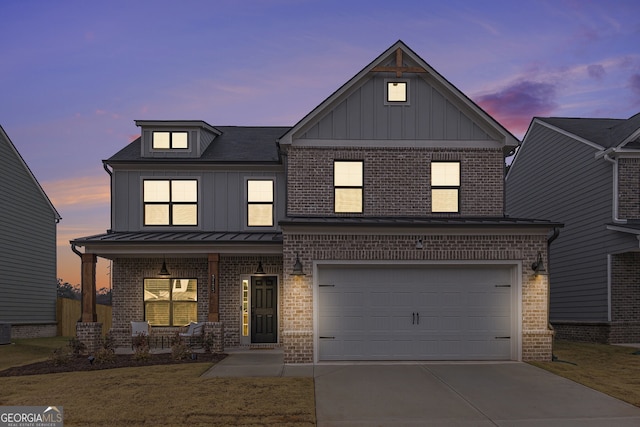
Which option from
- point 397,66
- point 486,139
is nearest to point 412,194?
point 486,139

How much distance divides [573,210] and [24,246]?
75.9 feet

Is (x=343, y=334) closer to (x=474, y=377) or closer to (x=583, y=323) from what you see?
(x=474, y=377)

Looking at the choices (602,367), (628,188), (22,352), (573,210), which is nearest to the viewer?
(602,367)

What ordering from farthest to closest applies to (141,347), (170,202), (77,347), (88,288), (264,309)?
(170,202)
(264,309)
(88,288)
(77,347)
(141,347)

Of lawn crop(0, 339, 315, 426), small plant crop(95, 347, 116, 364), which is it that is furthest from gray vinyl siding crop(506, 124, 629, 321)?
small plant crop(95, 347, 116, 364)

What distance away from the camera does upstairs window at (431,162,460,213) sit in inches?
642

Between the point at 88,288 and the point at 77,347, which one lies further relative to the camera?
the point at 88,288

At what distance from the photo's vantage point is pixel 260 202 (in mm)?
18609

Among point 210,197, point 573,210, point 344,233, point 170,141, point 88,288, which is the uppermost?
point 170,141

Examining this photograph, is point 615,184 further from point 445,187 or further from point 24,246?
point 24,246

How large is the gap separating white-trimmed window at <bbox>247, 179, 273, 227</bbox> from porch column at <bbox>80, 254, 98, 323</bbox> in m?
5.20

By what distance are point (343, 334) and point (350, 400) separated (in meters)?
4.08

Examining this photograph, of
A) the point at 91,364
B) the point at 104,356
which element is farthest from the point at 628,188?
the point at 91,364

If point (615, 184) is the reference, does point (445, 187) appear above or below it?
below
